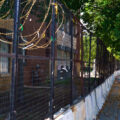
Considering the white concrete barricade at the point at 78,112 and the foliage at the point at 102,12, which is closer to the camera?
the white concrete barricade at the point at 78,112

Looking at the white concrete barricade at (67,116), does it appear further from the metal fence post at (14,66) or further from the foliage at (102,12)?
the foliage at (102,12)

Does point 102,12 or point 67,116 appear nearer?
point 67,116

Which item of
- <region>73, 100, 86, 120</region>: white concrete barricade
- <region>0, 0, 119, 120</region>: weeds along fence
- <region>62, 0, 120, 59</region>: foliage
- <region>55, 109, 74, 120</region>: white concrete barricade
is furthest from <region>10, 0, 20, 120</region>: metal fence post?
<region>62, 0, 120, 59</region>: foliage

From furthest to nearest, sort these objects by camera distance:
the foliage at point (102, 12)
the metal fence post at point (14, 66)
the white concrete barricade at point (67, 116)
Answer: the foliage at point (102, 12)
the white concrete barricade at point (67, 116)
the metal fence post at point (14, 66)

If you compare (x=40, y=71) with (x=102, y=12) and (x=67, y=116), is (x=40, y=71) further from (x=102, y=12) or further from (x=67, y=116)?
(x=102, y=12)

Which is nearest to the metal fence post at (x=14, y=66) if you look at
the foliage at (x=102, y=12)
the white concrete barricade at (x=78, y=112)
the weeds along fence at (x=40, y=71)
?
the weeds along fence at (x=40, y=71)

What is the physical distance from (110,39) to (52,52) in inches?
552

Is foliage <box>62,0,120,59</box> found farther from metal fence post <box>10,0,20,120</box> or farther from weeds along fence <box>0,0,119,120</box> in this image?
metal fence post <box>10,0,20,120</box>

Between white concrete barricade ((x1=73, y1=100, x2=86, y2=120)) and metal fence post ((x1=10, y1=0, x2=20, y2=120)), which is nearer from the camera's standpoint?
metal fence post ((x1=10, y1=0, x2=20, y2=120))

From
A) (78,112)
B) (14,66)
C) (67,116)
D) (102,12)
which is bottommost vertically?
(78,112)

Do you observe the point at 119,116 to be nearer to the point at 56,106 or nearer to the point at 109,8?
the point at 56,106

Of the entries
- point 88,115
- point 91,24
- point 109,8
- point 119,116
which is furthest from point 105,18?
point 88,115

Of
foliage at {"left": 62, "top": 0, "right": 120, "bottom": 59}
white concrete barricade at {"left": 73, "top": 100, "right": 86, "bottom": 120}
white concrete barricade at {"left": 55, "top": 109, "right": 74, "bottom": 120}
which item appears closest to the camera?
white concrete barricade at {"left": 55, "top": 109, "right": 74, "bottom": 120}

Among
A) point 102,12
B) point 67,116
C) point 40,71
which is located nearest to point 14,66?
point 67,116
